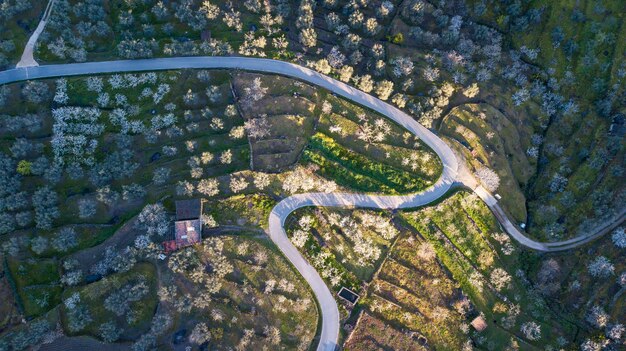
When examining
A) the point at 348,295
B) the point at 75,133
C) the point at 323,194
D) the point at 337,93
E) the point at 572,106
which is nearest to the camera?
the point at 348,295

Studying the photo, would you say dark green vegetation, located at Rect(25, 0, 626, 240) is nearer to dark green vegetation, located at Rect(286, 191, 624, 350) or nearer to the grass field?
the grass field

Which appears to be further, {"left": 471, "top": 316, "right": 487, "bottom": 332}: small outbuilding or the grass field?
the grass field

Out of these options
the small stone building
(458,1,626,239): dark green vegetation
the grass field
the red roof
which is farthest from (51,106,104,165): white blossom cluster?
(458,1,626,239): dark green vegetation

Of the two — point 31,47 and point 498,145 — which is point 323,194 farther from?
point 31,47

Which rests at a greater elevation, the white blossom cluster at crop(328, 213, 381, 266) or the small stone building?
the white blossom cluster at crop(328, 213, 381, 266)

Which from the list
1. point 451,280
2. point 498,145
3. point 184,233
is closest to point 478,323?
point 451,280

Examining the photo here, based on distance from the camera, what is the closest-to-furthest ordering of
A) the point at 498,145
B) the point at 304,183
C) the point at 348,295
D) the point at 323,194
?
the point at 348,295 → the point at 304,183 → the point at 323,194 → the point at 498,145

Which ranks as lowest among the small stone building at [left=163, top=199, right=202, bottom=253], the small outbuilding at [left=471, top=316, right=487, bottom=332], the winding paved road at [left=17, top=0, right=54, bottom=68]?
the small stone building at [left=163, top=199, right=202, bottom=253]

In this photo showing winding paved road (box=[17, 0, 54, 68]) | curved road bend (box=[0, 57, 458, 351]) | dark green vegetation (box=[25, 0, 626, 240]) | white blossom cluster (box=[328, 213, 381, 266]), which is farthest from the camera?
winding paved road (box=[17, 0, 54, 68])

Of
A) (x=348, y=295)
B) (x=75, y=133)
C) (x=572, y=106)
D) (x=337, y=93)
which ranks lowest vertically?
(x=348, y=295)
